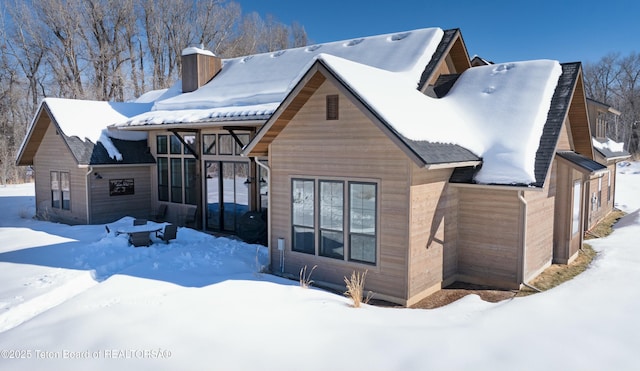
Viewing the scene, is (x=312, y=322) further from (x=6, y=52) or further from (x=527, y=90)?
(x=6, y=52)

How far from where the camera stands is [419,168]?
7379 millimetres

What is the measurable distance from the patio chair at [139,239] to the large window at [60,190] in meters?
5.53

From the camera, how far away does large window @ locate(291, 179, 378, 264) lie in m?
7.93

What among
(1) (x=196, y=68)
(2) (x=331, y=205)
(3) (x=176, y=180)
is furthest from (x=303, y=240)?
(1) (x=196, y=68)

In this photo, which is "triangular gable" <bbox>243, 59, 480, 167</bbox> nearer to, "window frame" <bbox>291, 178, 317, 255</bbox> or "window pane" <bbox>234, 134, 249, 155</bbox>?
"window frame" <bbox>291, 178, 317, 255</bbox>

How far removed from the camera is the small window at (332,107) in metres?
8.08

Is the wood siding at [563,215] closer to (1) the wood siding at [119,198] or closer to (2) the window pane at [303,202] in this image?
(2) the window pane at [303,202]

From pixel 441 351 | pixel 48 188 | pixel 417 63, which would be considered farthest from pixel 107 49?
pixel 441 351

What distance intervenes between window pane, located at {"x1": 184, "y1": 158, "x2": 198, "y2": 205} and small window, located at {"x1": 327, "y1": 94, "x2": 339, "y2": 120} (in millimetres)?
6668

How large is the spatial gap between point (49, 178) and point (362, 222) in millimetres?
12378

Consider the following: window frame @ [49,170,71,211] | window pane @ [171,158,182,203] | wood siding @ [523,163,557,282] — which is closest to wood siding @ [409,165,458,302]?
wood siding @ [523,163,557,282]

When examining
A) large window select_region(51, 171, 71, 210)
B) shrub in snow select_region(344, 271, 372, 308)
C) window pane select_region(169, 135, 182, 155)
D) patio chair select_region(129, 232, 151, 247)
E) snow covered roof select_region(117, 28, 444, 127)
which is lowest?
shrub in snow select_region(344, 271, 372, 308)

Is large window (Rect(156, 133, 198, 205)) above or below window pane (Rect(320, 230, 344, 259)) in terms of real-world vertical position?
above

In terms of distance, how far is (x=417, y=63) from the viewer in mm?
10859
